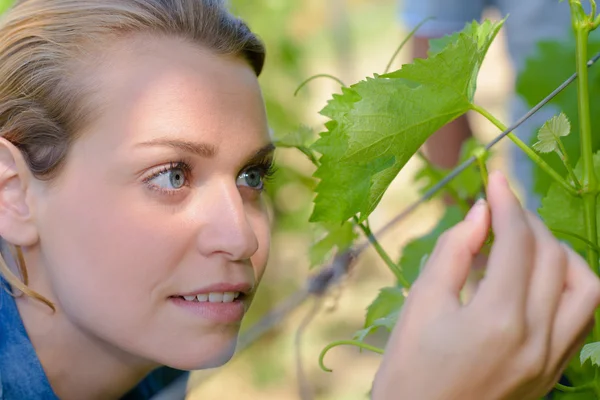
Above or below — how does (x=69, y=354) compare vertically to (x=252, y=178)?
below

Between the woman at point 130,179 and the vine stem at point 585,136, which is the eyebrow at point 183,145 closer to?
the woman at point 130,179

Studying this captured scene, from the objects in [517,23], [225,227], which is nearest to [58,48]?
[225,227]

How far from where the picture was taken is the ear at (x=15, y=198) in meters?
0.89

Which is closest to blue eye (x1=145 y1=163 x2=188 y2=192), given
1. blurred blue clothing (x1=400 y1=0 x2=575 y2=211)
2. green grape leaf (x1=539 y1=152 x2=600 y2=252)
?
green grape leaf (x1=539 y1=152 x2=600 y2=252)

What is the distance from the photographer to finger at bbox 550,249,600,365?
489mm

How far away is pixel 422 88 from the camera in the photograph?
576mm

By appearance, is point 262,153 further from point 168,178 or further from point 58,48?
point 58,48

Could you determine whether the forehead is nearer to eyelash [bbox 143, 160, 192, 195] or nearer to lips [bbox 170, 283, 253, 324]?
eyelash [bbox 143, 160, 192, 195]

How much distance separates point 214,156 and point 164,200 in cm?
6

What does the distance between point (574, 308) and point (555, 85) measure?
1.49 feet

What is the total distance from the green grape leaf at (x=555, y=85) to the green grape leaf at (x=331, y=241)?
0.22m

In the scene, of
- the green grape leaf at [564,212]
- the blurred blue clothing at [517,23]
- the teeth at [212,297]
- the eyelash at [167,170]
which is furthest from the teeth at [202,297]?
the blurred blue clothing at [517,23]

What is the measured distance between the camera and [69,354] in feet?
3.19

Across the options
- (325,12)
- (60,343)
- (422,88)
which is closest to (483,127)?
(325,12)
